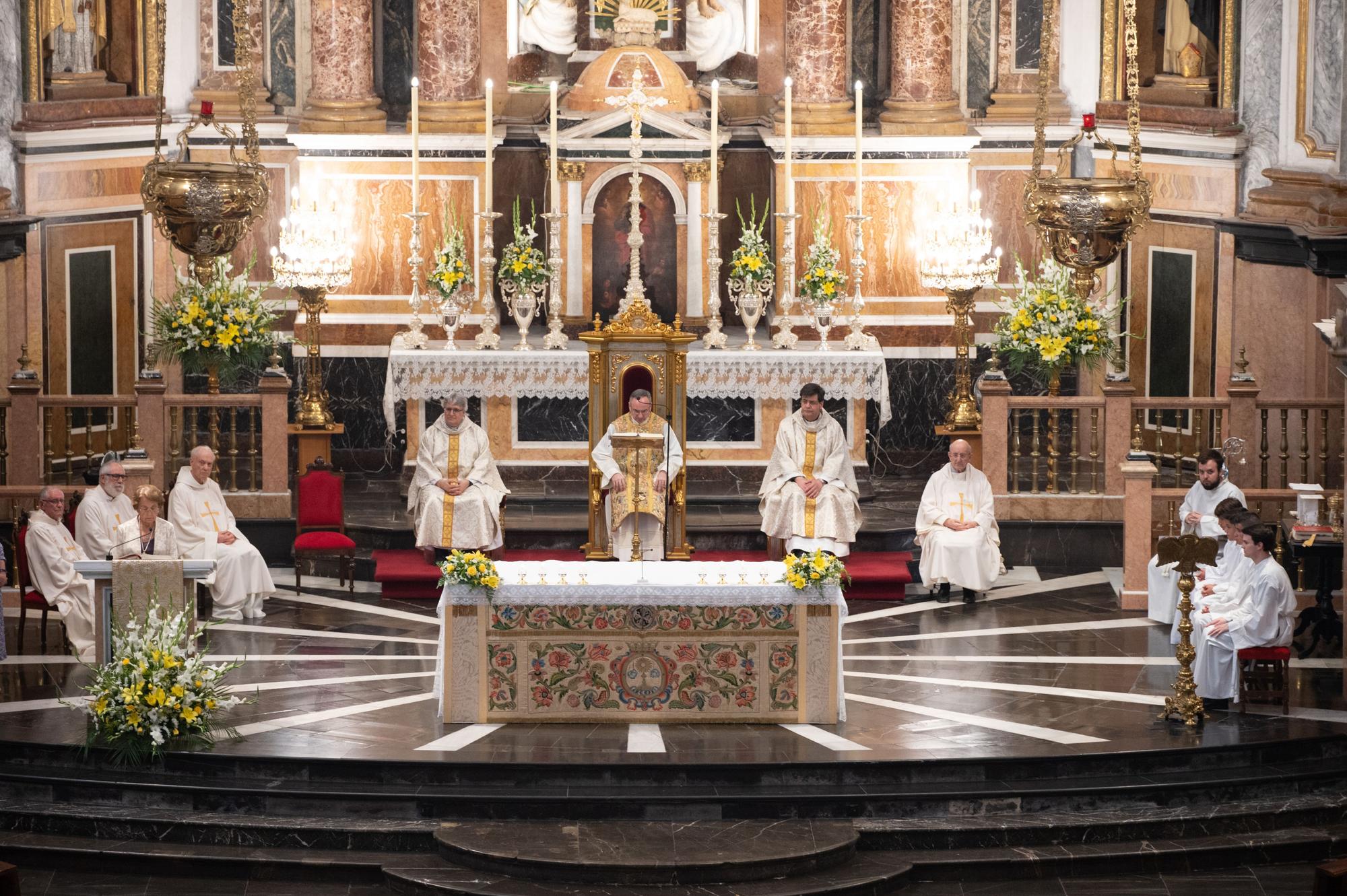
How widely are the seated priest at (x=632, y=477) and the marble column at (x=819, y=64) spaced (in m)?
4.18

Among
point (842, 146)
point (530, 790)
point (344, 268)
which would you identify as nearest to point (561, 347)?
point (344, 268)

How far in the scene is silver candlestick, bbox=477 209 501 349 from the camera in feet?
53.9

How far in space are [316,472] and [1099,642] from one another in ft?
17.7

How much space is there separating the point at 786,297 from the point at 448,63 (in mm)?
3518

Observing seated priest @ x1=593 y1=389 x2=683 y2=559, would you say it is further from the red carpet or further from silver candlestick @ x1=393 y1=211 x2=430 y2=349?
silver candlestick @ x1=393 y1=211 x2=430 y2=349

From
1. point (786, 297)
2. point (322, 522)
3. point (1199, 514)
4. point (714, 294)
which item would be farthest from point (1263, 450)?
point (322, 522)

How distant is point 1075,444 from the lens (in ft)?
56.9

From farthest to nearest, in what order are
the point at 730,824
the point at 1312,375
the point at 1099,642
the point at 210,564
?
the point at 1312,375 < the point at 1099,642 < the point at 210,564 < the point at 730,824

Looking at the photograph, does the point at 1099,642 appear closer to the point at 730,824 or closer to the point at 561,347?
the point at 730,824

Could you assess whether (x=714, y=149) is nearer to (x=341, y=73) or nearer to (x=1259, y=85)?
(x=341, y=73)

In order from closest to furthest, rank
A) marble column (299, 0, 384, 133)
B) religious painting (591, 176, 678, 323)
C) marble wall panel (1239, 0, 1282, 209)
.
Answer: marble wall panel (1239, 0, 1282, 209) → religious painting (591, 176, 678, 323) → marble column (299, 0, 384, 133)

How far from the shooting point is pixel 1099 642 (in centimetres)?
1350

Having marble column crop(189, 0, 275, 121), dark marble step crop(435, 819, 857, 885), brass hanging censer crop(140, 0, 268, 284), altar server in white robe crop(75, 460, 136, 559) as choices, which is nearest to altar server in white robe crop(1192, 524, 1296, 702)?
dark marble step crop(435, 819, 857, 885)

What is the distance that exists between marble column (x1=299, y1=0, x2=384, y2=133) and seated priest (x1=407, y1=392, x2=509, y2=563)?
3.55 meters
